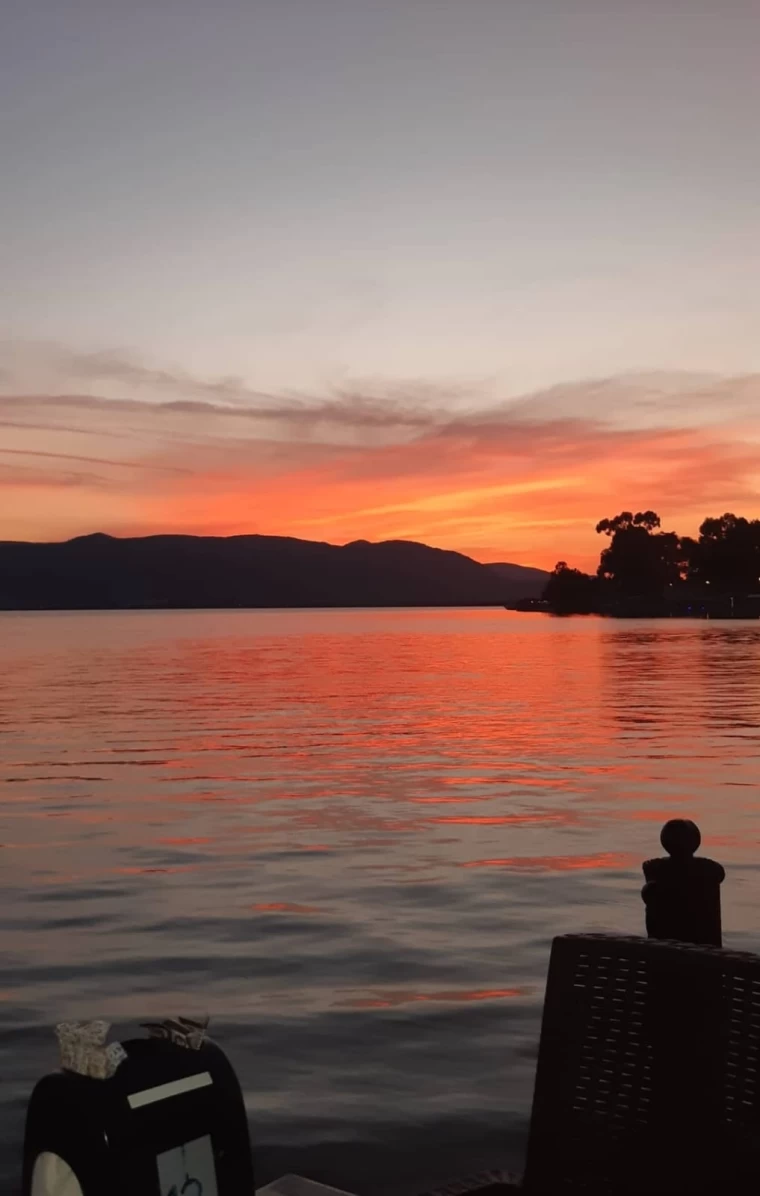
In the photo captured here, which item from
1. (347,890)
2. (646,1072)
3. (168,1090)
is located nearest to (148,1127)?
(168,1090)

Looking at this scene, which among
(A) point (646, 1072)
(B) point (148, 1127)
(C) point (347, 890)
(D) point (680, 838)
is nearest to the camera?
(B) point (148, 1127)

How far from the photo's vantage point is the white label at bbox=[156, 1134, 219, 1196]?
7.53ft

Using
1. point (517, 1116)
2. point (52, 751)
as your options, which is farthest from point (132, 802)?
point (517, 1116)

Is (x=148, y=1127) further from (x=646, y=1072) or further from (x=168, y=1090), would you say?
(x=646, y=1072)

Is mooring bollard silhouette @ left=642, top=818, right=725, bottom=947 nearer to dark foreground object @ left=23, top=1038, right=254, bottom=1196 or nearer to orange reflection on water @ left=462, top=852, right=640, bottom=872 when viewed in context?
dark foreground object @ left=23, top=1038, right=254, bottom=1196

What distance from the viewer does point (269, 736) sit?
117 ft

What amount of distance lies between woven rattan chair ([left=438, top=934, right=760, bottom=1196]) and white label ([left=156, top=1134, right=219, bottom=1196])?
4.13ft

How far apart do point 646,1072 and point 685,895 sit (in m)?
2.12

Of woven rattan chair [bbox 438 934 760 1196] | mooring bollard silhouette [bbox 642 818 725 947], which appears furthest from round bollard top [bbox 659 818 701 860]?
woven rattan chair [bbox 438 934 760 1196]

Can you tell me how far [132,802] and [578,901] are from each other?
10.4 meters

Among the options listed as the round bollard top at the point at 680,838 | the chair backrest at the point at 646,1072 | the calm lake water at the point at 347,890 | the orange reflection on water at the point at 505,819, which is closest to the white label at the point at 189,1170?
the chair backrest at the point at 646,1072

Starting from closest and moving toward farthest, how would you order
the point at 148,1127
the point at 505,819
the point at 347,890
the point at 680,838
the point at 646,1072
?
the point at 148,1127 < the point at 646,1072 < the point at 680,838 < the point at 347,890 < the point at 505,819

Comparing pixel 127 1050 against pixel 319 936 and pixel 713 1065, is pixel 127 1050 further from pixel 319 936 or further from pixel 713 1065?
pixel 319 936

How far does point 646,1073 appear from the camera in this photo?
3.29 meters
